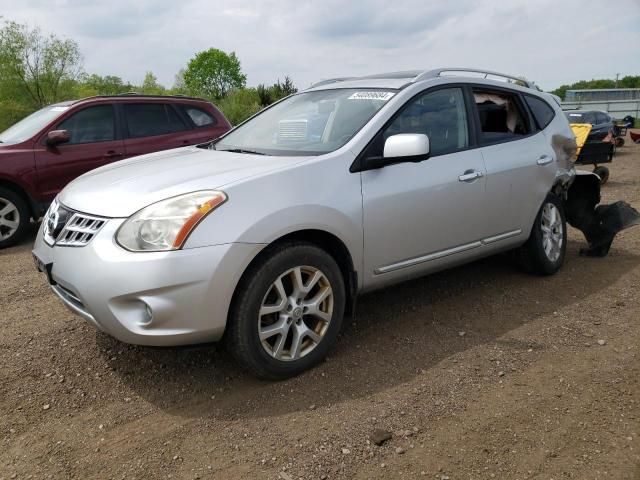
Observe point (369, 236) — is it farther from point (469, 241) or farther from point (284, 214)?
point (469, 241)

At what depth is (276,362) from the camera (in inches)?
123

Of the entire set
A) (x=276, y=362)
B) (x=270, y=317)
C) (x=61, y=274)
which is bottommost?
(x=276, y=362)

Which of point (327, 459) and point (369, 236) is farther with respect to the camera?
point (369, 236)

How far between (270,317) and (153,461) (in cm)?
96

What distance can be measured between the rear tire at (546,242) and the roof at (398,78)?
1.21 m

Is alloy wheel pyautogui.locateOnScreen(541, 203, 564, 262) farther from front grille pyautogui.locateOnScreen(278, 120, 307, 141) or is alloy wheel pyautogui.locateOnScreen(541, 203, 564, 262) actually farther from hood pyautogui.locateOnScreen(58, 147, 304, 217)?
hood pyautogui.locateOnScreen(58, 147, 304, 217)

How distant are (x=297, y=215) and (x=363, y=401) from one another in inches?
41.6

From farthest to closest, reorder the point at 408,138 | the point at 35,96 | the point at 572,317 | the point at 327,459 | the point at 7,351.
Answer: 1. the point at 35,96
2. the point at 572,317
3. the point at 7,351
4. the point at 408,138
5. the point at 327,459

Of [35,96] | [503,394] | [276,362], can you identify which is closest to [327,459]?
[276,362]

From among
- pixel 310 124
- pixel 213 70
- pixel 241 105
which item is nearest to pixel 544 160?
pixel 310 124

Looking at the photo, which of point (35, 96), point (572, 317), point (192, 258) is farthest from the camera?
point (35, 96)

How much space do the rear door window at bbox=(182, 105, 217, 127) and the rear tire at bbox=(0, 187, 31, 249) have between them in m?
2.58

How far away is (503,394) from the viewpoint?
306 cm

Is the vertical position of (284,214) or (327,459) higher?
(284,214)
